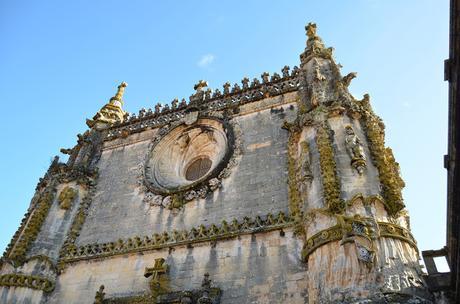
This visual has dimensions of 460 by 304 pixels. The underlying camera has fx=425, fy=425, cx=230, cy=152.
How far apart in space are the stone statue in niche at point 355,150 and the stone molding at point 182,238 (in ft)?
6.65

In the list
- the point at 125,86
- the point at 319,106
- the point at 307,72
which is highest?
the point at 125,86

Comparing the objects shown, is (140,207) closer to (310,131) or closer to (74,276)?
(74,276)

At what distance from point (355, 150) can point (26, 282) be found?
947cm

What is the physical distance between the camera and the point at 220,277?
9.93 m

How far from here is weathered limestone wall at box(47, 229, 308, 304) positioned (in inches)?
363

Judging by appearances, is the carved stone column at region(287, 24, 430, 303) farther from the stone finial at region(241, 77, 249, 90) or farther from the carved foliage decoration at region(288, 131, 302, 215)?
the stone finial at region(241, 77, 249, 90)

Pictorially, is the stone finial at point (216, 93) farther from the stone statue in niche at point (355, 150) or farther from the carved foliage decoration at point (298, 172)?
the stone statue in niche at point (355, 150)

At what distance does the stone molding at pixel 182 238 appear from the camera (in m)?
10.4

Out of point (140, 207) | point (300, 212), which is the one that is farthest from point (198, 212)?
point (300, 212)

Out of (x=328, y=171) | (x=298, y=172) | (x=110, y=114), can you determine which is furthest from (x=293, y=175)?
(x=110, y=114)

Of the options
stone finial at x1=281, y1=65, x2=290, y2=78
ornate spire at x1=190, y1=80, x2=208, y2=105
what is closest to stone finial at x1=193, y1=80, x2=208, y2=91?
ornate spire at x1=190, y1=80, x2=208, y2=105

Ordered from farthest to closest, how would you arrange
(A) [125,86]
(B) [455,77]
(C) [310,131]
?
(A) [125,86] → (C) [310,131] → (B) [455,77]

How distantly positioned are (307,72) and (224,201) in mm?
4915

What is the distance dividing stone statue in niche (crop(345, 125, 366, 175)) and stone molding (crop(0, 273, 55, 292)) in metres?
8.82
